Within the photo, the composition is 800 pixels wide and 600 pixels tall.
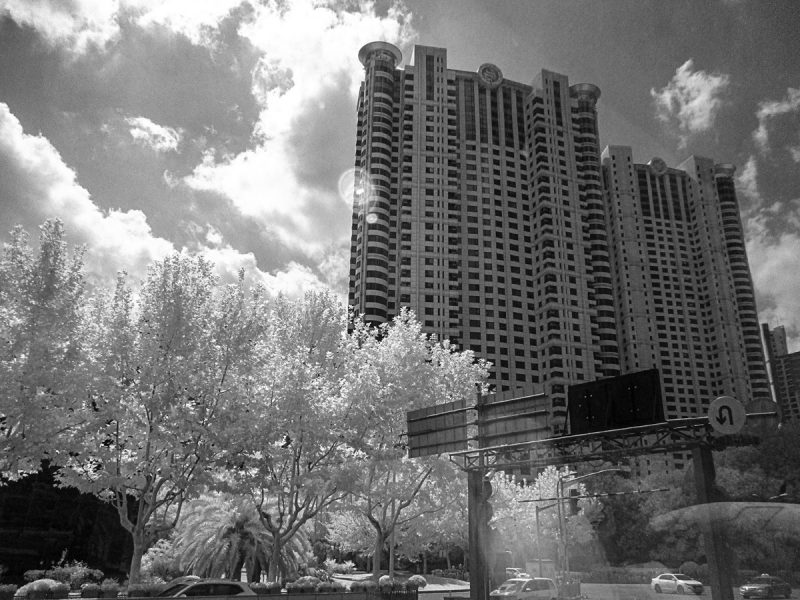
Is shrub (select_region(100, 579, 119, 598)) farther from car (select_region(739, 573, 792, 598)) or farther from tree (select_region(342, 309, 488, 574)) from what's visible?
car (select_region(739, 573, 792, 598))

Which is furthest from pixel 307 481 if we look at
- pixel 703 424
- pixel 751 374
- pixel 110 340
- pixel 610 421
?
pixel 751 374

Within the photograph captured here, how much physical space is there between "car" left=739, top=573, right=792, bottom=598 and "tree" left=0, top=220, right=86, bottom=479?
35351 millimetres

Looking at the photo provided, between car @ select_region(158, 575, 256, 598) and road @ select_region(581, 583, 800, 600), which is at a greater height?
car @ select_region(158, 575, 256, 598)

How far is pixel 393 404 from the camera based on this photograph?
29.9 metres

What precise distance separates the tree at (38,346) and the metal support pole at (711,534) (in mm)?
22021

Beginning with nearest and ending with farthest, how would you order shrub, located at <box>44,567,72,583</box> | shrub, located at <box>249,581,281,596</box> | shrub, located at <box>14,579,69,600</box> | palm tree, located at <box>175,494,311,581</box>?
shrub, located at <box>14,579,69,600</box> → shrub, located at <box>249,581,281,596</box> → shrub, located at <box>44,567,72,583</box> → palm tree, located at <box>175,494,311,581</box>

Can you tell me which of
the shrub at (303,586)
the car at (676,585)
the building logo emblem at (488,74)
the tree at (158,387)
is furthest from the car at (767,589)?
the building logo emblem at (488,74)

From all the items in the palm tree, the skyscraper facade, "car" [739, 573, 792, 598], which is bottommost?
"car" [739, 573, 792, 598]

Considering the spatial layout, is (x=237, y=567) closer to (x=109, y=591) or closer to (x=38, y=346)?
(x=109, y=591)

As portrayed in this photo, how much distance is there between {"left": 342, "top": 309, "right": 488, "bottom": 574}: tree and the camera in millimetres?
28078

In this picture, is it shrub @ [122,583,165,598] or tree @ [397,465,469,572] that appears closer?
shrub @ [122,583,165,598]

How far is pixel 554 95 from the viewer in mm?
126875

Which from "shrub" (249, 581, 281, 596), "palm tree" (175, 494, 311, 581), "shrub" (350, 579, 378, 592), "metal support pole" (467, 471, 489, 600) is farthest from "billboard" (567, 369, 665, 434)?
"palm tree" (175, 494, 311, 581)

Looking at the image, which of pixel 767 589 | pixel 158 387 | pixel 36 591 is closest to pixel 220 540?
pixel 36 591
